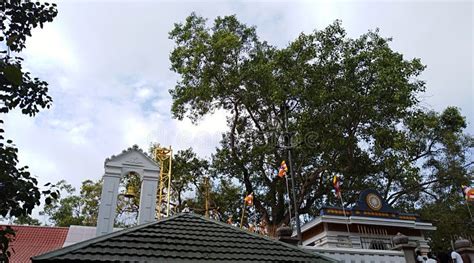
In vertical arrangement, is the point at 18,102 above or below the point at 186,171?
below

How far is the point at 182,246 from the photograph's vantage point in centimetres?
640

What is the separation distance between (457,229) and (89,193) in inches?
846

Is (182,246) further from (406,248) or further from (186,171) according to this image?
(186,171)

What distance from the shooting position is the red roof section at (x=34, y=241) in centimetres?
1338

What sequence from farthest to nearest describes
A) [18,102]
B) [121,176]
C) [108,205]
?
[121,176] → [108,205] → [18,102]

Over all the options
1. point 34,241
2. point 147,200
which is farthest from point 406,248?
point 34,241

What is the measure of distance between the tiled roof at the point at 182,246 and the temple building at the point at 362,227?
615cm

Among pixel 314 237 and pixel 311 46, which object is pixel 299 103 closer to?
pixel 311 46

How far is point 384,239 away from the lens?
1372 cm

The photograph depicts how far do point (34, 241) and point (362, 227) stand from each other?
39.5ft

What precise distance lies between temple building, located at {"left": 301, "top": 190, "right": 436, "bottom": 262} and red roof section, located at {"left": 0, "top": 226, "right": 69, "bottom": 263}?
365 inches

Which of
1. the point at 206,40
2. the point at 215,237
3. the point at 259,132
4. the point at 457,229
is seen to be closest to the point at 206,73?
the point at 206,40

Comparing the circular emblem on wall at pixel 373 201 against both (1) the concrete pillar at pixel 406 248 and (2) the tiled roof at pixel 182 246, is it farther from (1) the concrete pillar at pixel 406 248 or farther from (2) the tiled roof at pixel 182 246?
(2) the tiled roof at pixel 182 246

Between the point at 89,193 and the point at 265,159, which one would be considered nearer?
the point at 265,159
